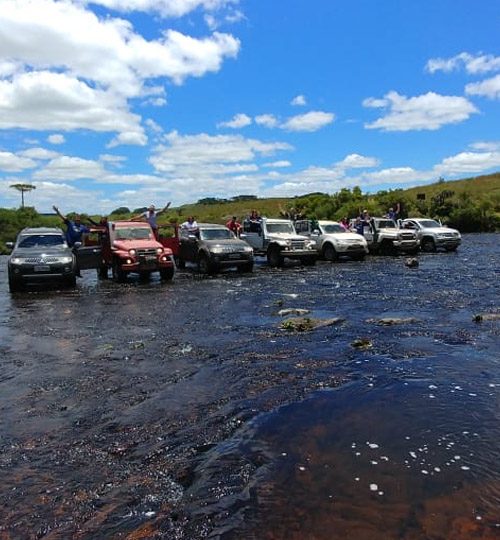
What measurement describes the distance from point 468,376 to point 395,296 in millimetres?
6847

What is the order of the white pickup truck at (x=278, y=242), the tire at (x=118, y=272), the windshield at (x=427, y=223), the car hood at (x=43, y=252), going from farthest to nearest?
the windshield at (x=427, y=223) < the white pickup truck at (x=278, y=242) < the tire at (x=118, y=272) < the car hood at (x=43, y=252)

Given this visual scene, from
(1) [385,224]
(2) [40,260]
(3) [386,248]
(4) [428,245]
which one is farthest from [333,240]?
(2) [40,260]

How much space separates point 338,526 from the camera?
10.6 ft

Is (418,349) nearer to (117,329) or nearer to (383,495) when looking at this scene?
(383,495)

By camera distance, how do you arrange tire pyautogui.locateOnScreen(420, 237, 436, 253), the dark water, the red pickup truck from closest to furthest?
the dark water → the red pickup truck → tire pyautogui.locateOnScreen(420, 237, 436, 253)

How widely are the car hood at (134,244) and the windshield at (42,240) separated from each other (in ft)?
5.27

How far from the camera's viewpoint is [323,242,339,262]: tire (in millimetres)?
23138

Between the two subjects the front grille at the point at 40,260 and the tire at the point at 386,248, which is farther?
the tire at the point at 386,248

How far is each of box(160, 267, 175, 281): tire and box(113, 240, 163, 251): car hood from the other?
2.52ft

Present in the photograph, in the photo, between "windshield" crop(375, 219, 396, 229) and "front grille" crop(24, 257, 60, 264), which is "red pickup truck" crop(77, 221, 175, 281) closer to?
"front grille" crop(24, 257, 60, 264)

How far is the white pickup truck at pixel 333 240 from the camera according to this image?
901 inches

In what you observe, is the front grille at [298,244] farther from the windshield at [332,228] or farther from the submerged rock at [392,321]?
the submerged rock at [392,321]

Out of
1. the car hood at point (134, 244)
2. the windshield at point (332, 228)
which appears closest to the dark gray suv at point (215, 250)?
the car hood at point (134, 244)

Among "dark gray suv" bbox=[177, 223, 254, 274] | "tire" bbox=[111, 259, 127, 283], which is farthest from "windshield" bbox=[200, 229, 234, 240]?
"tire" bbox=[111, 259, 127, 283]
